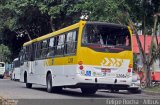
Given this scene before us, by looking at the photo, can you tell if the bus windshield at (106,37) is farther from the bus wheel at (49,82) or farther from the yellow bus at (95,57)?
the bus wheel at (49,82)

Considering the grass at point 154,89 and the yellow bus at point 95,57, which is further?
the grass at point 154,89

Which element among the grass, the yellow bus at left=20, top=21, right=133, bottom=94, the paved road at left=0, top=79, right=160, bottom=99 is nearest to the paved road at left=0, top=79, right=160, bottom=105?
the paved road at left=0, top=79, right=160, bottom=99

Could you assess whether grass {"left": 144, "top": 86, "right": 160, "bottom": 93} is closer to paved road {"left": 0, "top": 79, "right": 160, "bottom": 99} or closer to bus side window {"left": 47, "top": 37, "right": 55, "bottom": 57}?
paved road {"left": 0, "top": 79, "right": 160, "bottom": 99}

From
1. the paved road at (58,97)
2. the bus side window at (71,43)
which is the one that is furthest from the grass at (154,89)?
the bus side window at (71,43)

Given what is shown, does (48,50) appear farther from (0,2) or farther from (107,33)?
(0,2)

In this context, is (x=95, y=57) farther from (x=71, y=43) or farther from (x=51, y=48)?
(x=51, y=48)

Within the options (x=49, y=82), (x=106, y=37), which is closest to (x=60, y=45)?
(x=49, y=82)

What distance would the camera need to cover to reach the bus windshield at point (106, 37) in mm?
18438

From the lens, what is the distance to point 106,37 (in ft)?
61.7

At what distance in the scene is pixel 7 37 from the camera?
4969cm

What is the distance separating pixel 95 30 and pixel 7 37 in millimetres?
32382

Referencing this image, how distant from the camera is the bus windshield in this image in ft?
60.5

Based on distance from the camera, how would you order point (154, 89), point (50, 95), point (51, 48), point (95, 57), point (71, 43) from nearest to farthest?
point (95, 57) < point (71, 43) < point (50, 95) < point (51, 48) < point (154, 89)

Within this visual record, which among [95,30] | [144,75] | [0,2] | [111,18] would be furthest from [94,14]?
[0,2]
